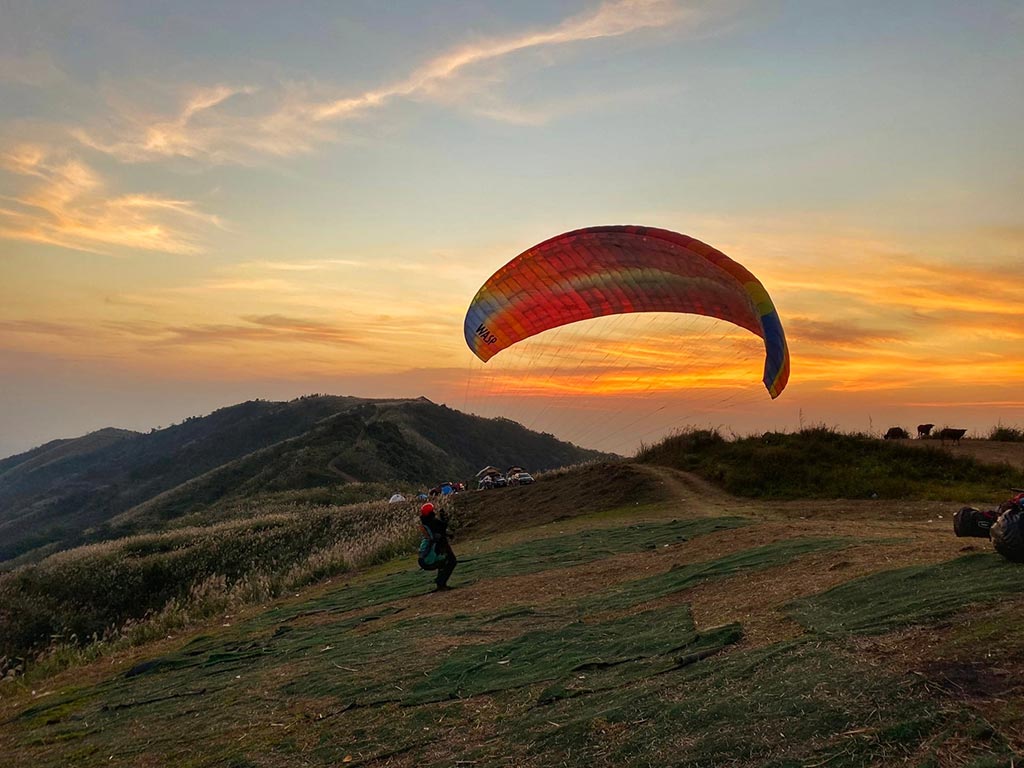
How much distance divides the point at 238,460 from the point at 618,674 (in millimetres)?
59756

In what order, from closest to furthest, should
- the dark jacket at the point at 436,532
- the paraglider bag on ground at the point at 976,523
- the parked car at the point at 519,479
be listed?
the paraglider bag on ground at the point at 976,523
the dark jacket at the point at 436,532
the parked car at the point at 519,479

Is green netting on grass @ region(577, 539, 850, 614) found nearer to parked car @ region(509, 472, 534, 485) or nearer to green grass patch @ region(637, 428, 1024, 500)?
green grass patch @ region(637, 428, 1024, 500)

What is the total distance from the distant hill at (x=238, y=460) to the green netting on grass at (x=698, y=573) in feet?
126

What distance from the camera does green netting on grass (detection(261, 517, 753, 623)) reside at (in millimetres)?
13969

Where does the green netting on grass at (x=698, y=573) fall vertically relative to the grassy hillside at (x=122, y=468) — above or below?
below

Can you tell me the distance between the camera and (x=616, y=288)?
60.8 ft

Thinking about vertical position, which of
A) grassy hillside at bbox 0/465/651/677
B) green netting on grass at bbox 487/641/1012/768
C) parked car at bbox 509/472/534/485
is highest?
parked car at bbox 509/472/534/485

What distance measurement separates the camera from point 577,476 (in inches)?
1040

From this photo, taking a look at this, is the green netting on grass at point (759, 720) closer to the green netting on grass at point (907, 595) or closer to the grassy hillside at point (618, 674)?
the grassy hillside at point (618, 674)

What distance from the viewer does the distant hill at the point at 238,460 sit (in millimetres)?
53781

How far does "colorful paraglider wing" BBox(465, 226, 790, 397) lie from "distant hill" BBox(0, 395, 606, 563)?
31.8 meters

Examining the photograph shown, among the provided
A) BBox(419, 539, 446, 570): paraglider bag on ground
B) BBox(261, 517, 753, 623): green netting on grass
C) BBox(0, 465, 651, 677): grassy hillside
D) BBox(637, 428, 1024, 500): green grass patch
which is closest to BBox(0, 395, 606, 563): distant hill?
BBox(0, 465, 651, 677): grassy hillside

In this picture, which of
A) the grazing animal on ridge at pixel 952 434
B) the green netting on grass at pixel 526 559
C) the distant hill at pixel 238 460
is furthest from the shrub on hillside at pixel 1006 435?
the distant hill at pixel 238 460

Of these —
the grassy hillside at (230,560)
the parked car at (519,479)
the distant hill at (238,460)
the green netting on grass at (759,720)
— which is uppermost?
the distant hill at (238,460)
